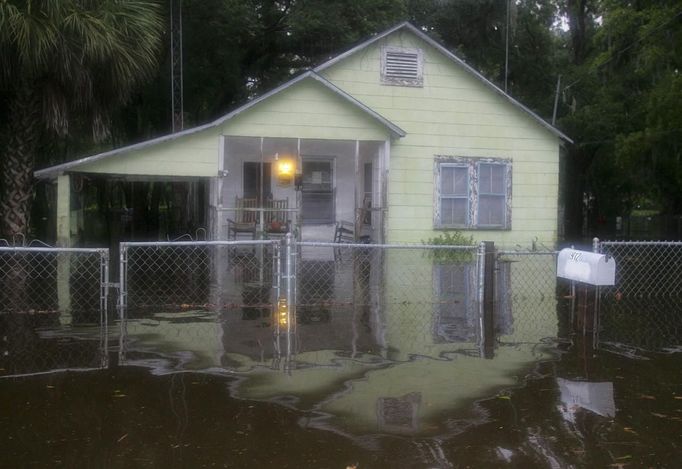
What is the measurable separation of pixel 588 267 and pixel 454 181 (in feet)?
34.7

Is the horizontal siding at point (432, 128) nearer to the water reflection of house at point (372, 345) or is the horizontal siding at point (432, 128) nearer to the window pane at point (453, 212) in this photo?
the window pane at point (453, 212)

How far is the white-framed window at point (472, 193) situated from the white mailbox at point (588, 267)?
9.91 metres

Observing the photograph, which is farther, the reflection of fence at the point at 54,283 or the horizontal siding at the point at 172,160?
the horizontal siding at the point at 172,160

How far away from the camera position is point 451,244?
1750cm

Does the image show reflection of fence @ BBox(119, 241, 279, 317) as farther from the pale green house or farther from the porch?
the porch

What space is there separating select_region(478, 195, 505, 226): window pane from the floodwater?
9.29 metres

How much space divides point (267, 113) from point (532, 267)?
6.63m

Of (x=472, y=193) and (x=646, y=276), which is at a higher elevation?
(x=472, y=193)

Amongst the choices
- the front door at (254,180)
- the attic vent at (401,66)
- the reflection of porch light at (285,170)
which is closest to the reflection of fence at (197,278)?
the front door at (254,180)

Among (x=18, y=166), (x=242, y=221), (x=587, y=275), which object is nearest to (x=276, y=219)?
(x=242, y=221)

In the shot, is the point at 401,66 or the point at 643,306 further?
the point at 401,66

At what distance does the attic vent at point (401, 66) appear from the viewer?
17.6 m

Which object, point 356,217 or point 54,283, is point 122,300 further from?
point 356,217

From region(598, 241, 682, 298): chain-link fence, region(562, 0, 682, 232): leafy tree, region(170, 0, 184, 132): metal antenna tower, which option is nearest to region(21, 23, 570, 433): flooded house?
region(598, 241, 682, 298): chain-link fence
